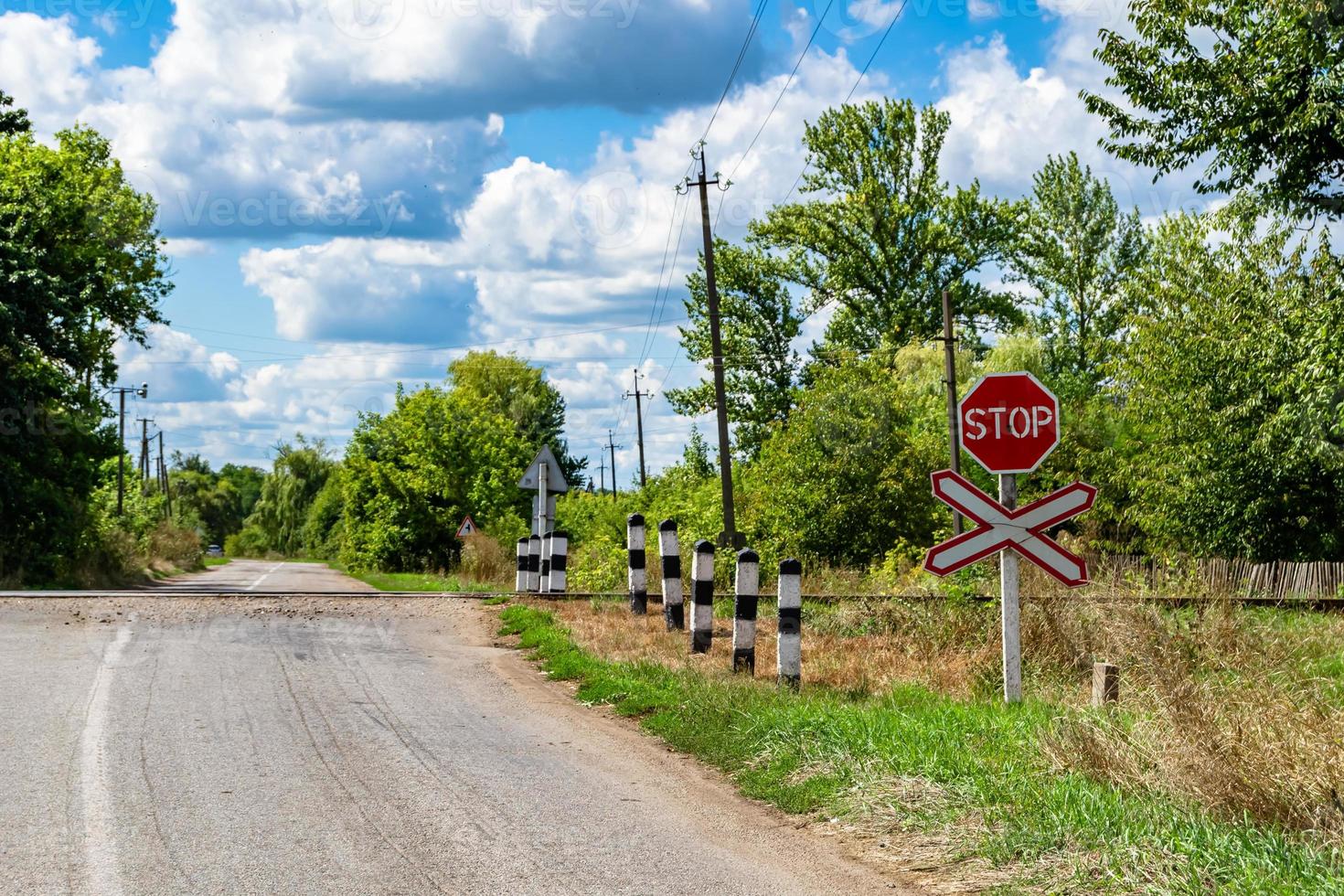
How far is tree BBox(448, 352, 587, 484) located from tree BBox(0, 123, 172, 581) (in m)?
40.6

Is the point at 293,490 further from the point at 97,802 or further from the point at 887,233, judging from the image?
the point at 97,802

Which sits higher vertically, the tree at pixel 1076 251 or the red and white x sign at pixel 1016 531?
the tree at pixel 1076 251

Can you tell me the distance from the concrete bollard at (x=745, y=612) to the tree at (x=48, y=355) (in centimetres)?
2253

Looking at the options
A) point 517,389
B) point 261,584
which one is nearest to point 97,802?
point 261,584

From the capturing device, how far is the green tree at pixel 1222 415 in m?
27.9

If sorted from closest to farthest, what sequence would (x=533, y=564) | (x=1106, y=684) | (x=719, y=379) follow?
(x=1106, y=684), (x=533, y=564), (x=719, y=379)

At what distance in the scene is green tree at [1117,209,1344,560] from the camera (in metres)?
27.9

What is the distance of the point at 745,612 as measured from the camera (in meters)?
10.9

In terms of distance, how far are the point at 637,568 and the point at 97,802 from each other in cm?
946

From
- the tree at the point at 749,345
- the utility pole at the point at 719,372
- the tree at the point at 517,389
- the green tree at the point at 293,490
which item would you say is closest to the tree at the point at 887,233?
the tree at the point at 749,345

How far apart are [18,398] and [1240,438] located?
2703cm

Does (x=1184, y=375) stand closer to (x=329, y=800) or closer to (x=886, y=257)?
(x=886, y=257)

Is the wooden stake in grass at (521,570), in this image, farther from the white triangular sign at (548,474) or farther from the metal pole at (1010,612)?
the metal pole at (1010,612)

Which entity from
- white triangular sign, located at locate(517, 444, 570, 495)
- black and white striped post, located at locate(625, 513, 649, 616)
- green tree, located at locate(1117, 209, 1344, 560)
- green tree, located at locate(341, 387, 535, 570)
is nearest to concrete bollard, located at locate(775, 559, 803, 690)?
black and white striped post, located at locate(625, 513, 649, 616)
